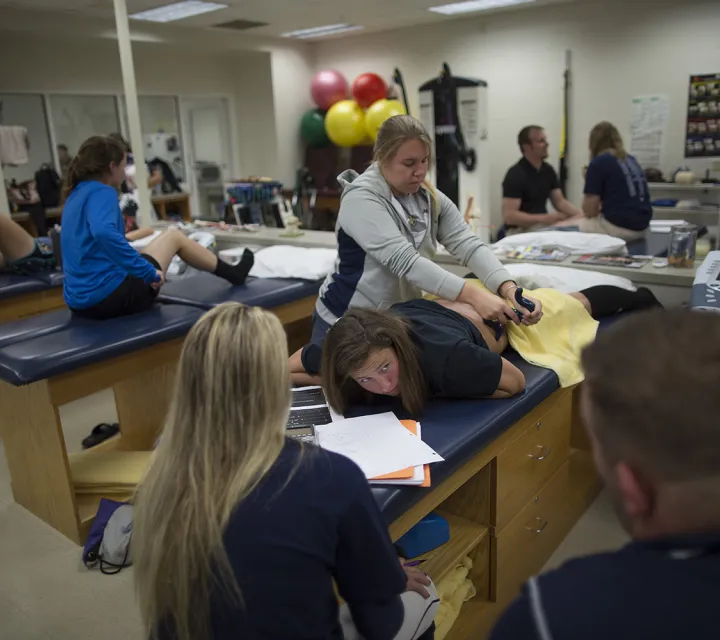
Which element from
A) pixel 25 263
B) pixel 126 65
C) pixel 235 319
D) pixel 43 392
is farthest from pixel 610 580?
pixel 126 65

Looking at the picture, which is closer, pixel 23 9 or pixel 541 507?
pixel 541 507

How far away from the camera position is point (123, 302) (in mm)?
2732

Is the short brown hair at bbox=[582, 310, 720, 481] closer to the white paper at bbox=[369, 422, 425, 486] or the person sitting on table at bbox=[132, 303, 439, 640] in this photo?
the person sitting on table at bbox=[132, 303, 439, 640]

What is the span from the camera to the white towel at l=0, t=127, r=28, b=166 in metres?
5.27

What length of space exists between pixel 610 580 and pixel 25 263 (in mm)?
3977

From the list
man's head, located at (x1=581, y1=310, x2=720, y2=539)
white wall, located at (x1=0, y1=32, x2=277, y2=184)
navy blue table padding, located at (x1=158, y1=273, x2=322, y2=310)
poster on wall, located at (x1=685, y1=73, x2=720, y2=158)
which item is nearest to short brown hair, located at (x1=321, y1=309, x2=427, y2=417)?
man's head, located at (x1=581, y1=310, x2=720, y2=539)

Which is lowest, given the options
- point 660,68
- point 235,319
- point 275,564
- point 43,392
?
point 43,392

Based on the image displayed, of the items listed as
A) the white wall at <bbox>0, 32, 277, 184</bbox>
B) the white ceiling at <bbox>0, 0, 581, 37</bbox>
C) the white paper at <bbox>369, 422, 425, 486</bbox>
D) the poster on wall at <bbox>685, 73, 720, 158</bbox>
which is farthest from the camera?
the white wall at <bbox>0, 32, 277, 184</bbox>

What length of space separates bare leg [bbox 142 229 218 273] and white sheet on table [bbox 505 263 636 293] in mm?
1474

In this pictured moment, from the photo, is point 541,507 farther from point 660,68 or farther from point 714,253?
point 660,68

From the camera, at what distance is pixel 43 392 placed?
89.3 inches

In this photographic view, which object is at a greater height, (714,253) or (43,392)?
(714,253)

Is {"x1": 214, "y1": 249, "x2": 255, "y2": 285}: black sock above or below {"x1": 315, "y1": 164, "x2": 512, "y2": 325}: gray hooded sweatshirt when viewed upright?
below

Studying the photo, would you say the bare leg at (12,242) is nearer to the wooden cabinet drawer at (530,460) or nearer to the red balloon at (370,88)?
the wooden cabinet drawer at (530,460)
